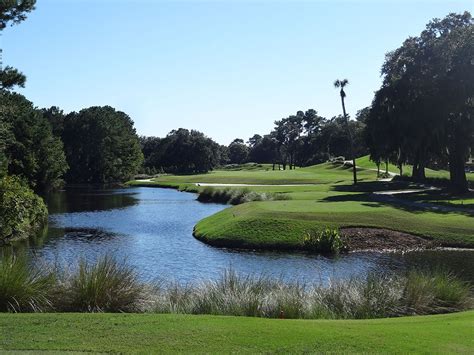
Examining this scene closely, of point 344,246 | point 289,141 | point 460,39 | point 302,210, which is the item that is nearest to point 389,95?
point 460,39

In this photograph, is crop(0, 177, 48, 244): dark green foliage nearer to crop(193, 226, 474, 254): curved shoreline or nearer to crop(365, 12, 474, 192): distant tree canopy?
crop(193, 226, 474, 254): curved shoreline

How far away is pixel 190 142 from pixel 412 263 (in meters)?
133

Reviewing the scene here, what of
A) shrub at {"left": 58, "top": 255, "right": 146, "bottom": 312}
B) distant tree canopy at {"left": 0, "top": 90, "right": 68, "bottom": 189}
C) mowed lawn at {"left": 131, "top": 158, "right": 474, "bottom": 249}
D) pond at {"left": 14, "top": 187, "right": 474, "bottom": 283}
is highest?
distant tree canopy at {"left": 0, "top": 90, "right": 68, "bottom": 189}

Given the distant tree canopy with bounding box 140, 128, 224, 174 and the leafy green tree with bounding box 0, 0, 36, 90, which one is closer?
the leafy green tree with bounding box 0, 0, 36, 90

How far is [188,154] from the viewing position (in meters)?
156

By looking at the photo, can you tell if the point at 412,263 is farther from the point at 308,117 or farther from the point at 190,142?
the point at 308,117

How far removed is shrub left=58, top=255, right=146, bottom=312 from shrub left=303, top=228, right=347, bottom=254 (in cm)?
1713

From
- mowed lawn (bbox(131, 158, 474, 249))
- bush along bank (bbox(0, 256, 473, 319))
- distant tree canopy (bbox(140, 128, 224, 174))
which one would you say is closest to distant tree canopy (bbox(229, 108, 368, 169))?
distant tree canopy (bbox(140, 128, 224, 174))

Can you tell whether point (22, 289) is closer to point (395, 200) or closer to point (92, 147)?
point (395, 200)

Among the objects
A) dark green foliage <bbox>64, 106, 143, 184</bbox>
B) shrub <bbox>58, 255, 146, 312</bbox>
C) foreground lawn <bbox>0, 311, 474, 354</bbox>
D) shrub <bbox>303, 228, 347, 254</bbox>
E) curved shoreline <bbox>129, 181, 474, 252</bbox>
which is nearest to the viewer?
foreground lawn <bbox>0, 311, 474, 354</bbox>

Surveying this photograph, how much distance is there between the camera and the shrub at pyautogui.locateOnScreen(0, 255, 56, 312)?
12195 millimetres

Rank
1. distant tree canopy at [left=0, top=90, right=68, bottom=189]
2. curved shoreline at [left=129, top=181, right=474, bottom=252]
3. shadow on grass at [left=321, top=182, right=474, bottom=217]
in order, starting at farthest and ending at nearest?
distant tree canopy at [left=0, top=90, right=68, bottom=189] → shadow on grass at [left=321, top=182, right=474, bottom=217] → curved shoreline at [left=129, top=181, right=474, bottom=252]

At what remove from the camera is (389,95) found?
55.0m

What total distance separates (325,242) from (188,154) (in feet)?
420
